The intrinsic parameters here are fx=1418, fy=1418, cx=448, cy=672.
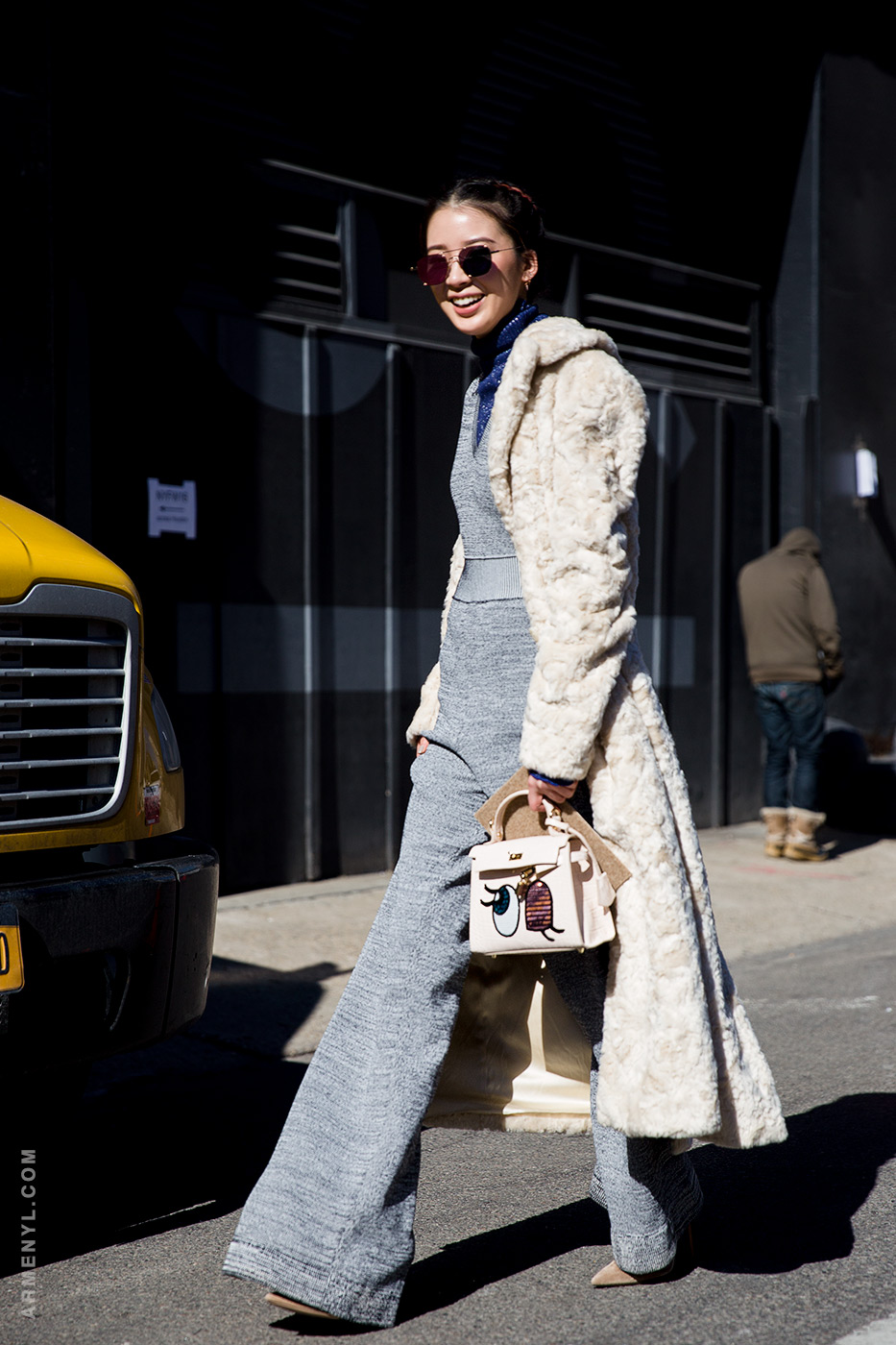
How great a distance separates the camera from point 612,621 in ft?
8.33

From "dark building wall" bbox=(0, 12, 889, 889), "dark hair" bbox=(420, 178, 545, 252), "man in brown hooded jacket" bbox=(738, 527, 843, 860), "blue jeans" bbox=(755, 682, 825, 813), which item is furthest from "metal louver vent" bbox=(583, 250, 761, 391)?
"dark hair" bbox=(420, 178, 545, 252)

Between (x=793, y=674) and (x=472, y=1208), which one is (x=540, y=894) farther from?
(x=793, y=674)

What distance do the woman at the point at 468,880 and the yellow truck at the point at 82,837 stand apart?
0.54 meters

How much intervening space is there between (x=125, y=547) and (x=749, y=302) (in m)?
5.54

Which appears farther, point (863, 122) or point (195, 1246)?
point (863, 122)

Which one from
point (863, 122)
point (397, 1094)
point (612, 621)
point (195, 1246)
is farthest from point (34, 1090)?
point (863, 122)

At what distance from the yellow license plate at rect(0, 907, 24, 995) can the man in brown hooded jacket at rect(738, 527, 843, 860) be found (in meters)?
6.46

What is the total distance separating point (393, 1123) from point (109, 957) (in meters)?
0.75

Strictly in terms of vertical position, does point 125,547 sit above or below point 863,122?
below

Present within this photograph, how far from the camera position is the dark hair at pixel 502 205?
2764 mm

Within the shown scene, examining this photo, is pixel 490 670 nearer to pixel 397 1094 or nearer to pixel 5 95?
pixel 397 1094

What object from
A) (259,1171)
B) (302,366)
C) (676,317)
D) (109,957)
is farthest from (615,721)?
(676,317)

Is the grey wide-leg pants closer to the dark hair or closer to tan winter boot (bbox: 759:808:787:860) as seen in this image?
the dark hair

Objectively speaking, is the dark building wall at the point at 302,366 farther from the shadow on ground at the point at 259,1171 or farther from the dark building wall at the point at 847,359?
the shadow on ground at the point at 259,1171
